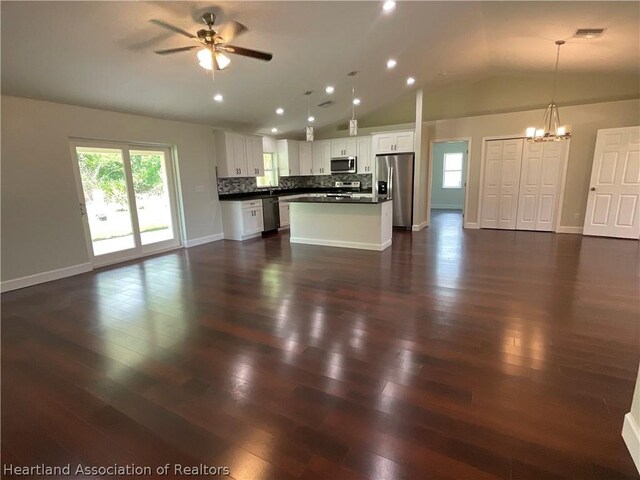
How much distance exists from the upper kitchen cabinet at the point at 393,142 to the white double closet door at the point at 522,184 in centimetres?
175

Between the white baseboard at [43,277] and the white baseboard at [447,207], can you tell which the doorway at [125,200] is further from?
the white baseboard at [447,207]

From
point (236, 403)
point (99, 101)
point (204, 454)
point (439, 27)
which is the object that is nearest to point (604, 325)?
point (236, 403)

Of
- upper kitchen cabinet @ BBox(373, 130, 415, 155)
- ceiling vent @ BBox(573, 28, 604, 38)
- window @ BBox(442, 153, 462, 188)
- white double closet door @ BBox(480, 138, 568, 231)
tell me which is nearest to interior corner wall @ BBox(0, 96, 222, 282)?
upper kitchen cabinet @ BBox(373, 130, 415, 155)

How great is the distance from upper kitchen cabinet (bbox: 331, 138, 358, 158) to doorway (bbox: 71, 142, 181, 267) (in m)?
4.15

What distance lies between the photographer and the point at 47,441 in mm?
1627

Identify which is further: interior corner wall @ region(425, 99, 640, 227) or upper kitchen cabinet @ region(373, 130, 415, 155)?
upper kitchen cabinet @ region(373, 130, 415, 155)

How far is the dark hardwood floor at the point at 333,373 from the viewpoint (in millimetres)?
1511

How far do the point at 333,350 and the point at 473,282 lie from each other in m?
2.22

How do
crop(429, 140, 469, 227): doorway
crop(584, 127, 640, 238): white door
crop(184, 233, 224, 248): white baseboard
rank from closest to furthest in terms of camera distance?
crop(584, 127, 640, 238): white door
crop(184, 233, 224, 248): white baseboard
crop(429, 140, 469, 227): doorway

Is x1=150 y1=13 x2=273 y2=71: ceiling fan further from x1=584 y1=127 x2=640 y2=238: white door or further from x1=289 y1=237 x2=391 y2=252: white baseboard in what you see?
Answer: x1=584 y1=127 x2=640 y2=238: white door

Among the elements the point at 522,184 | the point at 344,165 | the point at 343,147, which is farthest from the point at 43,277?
the point at 522,184

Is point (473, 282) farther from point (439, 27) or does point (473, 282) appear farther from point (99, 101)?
point (99, 101)

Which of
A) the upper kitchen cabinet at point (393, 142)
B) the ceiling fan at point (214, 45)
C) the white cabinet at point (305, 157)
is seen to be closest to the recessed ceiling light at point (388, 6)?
the ceiling fan at point (214, 45)

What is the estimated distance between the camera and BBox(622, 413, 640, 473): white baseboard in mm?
1399
